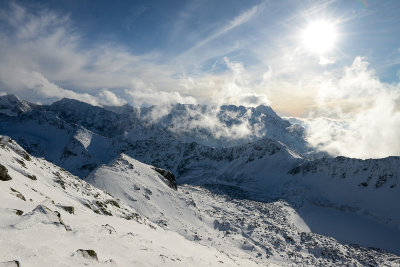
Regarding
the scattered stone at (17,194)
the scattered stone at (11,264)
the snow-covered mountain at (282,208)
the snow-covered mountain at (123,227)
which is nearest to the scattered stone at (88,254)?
the snow-covered mountain at (123,227)

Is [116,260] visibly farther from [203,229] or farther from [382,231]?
[382,231]

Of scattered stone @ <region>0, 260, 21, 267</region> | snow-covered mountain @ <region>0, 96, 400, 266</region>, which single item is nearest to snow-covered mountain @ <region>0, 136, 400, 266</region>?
scattered stone @ <region>0, 260, 21, 267</region>

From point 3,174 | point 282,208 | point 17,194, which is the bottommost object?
point 17,194

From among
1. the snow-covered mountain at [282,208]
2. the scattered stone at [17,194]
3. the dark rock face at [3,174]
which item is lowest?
the scattered stone at [17,194]

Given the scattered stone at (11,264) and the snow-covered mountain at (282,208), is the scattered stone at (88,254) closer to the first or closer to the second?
the scattered stone at (11,264)

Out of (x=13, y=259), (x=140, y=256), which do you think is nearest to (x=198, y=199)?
(x=140, y=256)

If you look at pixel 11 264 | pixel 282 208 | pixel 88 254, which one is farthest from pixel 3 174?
pixel 282 208

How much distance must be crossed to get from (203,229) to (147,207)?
12.6 m

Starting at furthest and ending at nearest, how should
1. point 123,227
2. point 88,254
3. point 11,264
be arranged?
1. point 123,227
2. point 88,254
3. point 11,264

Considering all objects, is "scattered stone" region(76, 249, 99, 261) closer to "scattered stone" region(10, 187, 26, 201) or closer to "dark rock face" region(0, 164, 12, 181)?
"scattered stone" region(10, 187, 26, 201)

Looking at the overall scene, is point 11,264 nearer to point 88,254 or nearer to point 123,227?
point 88,254

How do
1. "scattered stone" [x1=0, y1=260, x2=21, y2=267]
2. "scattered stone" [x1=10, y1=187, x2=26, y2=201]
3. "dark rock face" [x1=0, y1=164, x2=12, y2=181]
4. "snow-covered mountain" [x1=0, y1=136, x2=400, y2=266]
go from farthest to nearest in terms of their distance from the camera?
"dark rock face" [x1=0, y1=164, x2=12, y2=181]
"scattered stone" [x1=10, y1=187, x2=26, y2=201]
"snow-covered mountain" [x1=0, y1=136, x2=400, y2=266]
"scattered stone" [x1=0, y1=260, x2=21, y2=267]

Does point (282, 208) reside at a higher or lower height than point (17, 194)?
higher

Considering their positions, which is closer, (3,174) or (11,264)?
(11,264)
